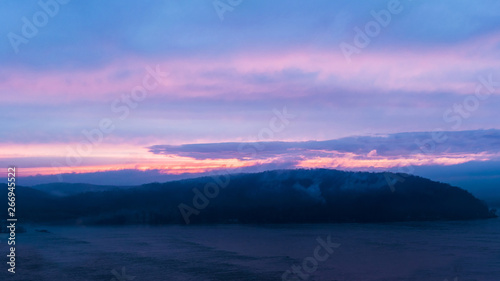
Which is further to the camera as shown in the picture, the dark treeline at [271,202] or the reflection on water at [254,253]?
the dark treeline at [271,202]

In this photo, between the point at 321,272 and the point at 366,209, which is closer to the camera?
the point at 321,272

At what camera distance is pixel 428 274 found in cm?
1065

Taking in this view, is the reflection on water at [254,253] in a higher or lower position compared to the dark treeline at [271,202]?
lower

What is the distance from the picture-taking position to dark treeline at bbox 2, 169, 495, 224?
21.5 meters

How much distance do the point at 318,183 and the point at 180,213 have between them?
21.4 ft

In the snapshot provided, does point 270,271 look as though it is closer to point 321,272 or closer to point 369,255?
point 321,272

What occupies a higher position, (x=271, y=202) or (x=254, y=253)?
(x=271, y=202)

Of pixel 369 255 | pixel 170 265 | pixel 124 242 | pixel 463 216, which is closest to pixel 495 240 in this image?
pixel 369 255

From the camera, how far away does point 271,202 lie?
2266cm

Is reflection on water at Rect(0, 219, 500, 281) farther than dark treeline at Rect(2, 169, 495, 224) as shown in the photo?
No

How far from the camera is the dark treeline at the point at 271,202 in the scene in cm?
2155

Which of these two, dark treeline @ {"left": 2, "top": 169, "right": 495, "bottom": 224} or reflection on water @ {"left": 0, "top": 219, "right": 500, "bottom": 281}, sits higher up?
dark treeline @ {"left": 2, "top": 169, "right": 495, "bottom": 224}

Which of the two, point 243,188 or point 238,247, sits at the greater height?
point 243,188

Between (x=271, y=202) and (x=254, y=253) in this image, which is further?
(x=271, y=202)
